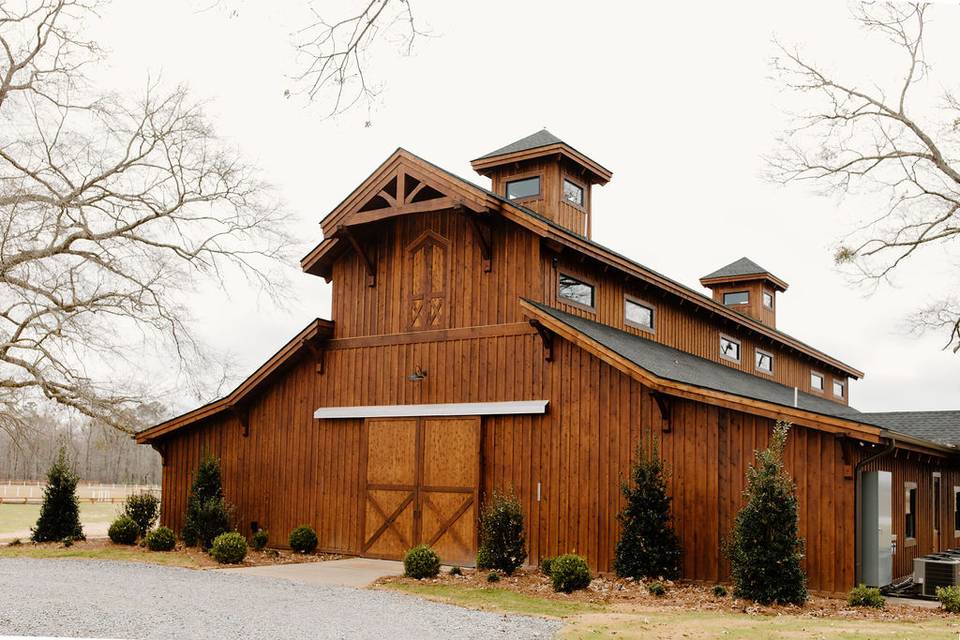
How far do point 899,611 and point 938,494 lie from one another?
8519mm

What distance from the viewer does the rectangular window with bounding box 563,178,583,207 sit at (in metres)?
20.7

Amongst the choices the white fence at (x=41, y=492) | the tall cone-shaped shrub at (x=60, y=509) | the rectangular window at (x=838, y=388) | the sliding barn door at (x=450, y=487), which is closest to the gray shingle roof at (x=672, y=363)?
the sliding barn door at (x=450, y=487)

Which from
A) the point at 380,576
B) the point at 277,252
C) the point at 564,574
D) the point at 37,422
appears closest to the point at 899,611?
the point at 564,574

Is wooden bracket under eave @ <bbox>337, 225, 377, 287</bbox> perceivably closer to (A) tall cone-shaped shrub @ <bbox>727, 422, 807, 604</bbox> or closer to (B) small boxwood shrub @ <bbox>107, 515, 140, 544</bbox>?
(B) small boxwood shrub @ <bbox>107, 515, 140, 544</bbox>

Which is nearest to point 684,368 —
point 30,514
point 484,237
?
point 484,237

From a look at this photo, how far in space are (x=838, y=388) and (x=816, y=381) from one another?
3.03 meters

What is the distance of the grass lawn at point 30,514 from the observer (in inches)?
1418

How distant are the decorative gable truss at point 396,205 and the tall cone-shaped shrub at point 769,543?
684cm

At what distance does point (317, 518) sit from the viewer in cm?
1916

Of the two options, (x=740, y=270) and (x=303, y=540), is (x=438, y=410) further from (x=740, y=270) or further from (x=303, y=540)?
(x=740, y=270)

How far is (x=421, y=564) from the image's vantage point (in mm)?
14656

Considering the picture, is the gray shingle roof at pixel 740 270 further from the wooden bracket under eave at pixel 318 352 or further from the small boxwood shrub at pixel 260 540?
the small boxwood shrub at pixel 260 540

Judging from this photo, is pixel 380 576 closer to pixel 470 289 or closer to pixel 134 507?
pixel 470 289

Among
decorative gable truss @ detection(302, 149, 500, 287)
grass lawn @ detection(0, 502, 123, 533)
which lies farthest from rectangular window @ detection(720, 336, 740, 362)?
grass lawn @ detection(0, 502, 123, 533)
